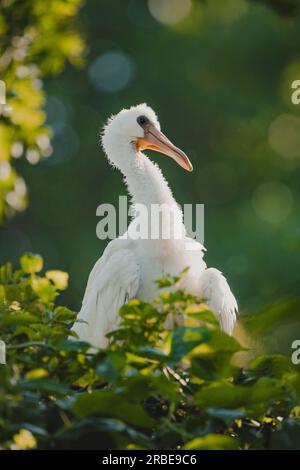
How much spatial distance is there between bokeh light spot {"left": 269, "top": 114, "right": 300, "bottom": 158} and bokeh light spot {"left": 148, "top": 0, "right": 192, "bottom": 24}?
8.69 ft

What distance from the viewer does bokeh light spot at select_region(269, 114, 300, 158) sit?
54.3 feet

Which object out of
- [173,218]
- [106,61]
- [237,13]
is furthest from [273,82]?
[173,218]

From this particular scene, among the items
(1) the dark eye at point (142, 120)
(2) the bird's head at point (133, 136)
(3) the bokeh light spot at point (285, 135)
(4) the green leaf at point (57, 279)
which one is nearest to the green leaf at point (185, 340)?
(4) the green leaf at point (57, 279)

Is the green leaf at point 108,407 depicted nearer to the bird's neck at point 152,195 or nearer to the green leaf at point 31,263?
the green leaf at point 31,263

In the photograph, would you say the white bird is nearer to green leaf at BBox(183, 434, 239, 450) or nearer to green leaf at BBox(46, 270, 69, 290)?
green leaf at BBox(46, 270, 69, 290)

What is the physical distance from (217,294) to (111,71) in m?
13.7

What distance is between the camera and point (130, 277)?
14.6 feet

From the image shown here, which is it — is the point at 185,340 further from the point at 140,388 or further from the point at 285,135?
the point at 285,135

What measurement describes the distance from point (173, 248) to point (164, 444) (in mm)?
2530

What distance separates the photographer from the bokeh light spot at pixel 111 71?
17172 millimetres

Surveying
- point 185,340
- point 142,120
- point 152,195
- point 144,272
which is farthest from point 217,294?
point 185,340

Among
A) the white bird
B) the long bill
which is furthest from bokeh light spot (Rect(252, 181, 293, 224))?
the white bird

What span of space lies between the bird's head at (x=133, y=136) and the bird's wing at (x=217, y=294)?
1017 mm

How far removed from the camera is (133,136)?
536cm
